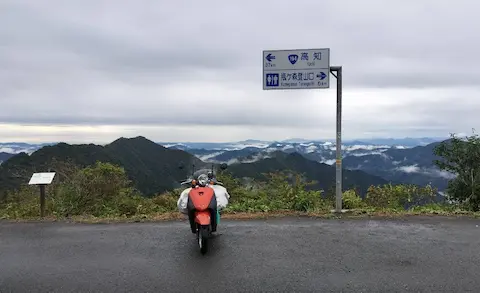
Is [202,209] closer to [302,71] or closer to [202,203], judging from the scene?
[202,203]

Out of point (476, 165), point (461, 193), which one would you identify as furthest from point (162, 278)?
point (461, 193)

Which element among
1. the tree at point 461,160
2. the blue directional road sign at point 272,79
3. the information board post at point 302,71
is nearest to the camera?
the information board post at point 302,71

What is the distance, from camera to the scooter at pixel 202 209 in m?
5.27

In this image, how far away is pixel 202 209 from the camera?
5406 millimetres

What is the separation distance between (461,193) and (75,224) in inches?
483

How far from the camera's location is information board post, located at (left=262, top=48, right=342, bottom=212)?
7527 mm

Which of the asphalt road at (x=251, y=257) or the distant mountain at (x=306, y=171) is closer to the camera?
the asphalt road at (x=251, y=257)

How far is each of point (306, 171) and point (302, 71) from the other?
21.6 ft

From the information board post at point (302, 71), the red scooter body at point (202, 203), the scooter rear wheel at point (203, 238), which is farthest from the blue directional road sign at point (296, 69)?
the scooter rear wheel at point (203, 238)

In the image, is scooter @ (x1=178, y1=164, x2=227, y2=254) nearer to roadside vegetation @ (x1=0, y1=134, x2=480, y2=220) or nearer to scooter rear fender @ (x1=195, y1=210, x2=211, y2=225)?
scooter rear fender @ (x1=195, y1=210, x2=211, y2=225)

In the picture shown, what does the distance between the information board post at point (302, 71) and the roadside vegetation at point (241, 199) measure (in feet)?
3.61

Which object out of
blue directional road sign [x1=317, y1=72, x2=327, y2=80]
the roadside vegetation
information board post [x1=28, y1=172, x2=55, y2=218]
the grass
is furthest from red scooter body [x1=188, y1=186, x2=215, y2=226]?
information board post [x1=28, y1=172, x2=55, y2=218]

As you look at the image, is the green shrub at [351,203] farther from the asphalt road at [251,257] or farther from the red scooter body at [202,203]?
the red scooter body at [202,203]

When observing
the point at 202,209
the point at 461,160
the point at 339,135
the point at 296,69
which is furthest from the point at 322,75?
the point at 461,160
